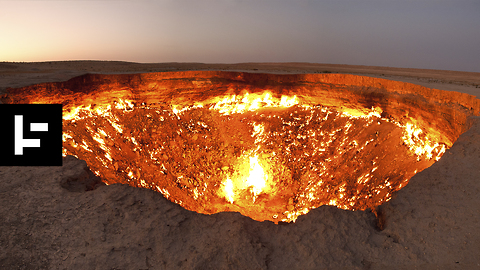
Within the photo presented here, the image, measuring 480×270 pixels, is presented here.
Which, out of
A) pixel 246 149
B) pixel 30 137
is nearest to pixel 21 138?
pixel 30 137

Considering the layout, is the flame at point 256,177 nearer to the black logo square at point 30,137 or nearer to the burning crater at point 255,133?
the burning crater at point 255,133

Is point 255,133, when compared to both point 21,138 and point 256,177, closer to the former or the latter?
point 256,177

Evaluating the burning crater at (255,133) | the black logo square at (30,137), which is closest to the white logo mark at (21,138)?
the black logo square at (30,137)

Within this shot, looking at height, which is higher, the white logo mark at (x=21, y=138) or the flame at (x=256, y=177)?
the white logo mark at (x=21, y=138)

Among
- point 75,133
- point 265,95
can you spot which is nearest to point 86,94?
point 75,133

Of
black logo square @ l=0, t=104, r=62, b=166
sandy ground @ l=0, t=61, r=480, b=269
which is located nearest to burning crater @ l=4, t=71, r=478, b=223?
black logo square @ l=0, t=104, r=62, b=166
